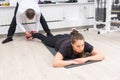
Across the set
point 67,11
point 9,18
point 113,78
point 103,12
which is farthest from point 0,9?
point 113,78

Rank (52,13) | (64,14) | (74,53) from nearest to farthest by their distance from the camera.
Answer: (74,53), (52,13), (64,14)

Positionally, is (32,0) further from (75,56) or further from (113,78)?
(113,78)

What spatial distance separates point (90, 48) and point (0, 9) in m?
2.85

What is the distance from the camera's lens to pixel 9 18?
4.42 m

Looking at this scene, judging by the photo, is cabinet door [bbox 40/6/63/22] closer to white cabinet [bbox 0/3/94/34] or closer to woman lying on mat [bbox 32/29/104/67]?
white cabinet [bbox 0/3/94/34]

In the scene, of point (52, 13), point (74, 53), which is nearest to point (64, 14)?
point (52, 13)

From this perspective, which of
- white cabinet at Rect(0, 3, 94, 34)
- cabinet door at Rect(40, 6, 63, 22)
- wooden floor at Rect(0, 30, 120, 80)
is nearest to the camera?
wooden floor at Rect(0, 30, 120, 80)

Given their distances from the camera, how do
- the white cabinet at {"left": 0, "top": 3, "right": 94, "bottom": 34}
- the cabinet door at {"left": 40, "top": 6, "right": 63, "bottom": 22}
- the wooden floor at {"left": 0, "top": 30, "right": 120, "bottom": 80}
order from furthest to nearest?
the cabinet door at {"left": 40, "top": 6, "right": 63, "bottom": 22}
the white cabinet at {"left": 0, "top": 3, "right": 94, "bottom": 34}
the wooden floor at {"left": 0, "top": 30, "right": 120, "bottom": 80}

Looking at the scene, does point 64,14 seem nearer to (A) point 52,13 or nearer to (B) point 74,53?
(A) point 52,13

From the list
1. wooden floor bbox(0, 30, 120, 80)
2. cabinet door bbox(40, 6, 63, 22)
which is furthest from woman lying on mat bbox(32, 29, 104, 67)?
cabinet door bbox(40, 6, 63, 22)

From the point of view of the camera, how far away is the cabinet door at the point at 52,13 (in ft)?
15.5

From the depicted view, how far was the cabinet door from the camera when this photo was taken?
473cm

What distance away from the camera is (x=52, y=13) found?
482 cm

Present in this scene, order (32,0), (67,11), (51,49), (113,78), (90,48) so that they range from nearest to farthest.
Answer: (113,78)
(90,48)
(51,49)
(32,0)
(67,11)
